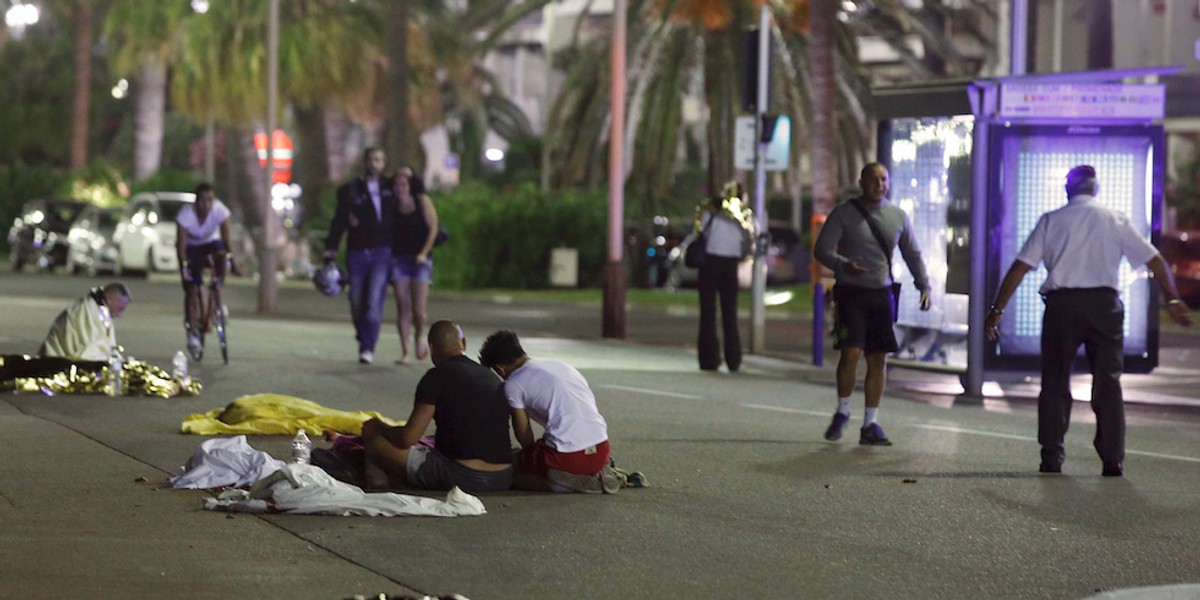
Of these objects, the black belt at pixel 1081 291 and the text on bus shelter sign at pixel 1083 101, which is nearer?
the black belt at pixel 1081 291

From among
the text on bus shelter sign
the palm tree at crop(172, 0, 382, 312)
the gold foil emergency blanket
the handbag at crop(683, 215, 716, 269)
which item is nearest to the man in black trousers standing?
the text on bus shelter sign

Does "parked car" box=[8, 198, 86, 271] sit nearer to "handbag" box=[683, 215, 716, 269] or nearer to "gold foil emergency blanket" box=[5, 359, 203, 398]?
"handbag" box=[683, 215, 716, 269]

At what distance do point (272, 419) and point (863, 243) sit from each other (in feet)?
13.2

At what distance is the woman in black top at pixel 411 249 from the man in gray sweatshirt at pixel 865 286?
20.6 ft

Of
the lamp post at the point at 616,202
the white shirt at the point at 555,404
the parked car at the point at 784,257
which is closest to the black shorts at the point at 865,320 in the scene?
the white shirt at the point at 555,404

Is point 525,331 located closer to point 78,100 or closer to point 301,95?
point 301,95

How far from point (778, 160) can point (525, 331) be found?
511 cm

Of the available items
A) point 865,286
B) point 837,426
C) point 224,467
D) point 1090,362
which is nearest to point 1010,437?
point 837,426

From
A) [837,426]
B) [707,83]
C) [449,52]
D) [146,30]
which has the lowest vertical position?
[837,426]

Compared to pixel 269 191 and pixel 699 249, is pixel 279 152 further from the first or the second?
pixel 699 249

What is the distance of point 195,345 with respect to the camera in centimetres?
1895

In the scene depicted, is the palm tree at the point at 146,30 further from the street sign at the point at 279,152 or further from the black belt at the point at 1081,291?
the black belt at the point at 1081,291

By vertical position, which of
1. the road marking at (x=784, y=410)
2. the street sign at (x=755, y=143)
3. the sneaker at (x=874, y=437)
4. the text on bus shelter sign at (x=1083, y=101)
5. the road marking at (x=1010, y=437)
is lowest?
the road marking at (x=1010, y=437)

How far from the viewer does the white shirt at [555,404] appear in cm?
1043
